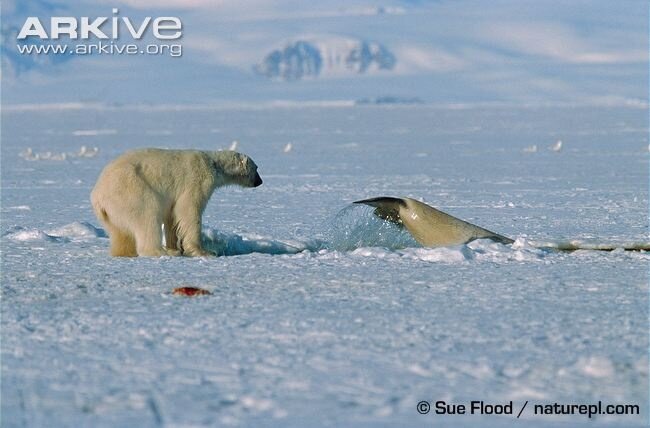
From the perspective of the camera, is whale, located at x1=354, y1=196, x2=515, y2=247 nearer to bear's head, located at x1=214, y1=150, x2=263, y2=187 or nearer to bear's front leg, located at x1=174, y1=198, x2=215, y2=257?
bear's head, located at x1=214, y1=150, x2=263, y2=187

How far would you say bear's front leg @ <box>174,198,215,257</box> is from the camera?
7.43 m

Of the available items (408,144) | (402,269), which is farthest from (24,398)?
(408,144)

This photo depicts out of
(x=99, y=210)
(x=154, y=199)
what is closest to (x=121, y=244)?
(x=99, y=210)

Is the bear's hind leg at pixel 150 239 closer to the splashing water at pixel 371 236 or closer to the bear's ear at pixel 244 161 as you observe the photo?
the bear's ear at pixel 244 161

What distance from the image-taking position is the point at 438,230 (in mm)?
7930

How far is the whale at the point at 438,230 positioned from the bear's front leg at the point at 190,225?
1215mm

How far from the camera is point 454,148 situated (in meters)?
25.5

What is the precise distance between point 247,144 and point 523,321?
975 inches

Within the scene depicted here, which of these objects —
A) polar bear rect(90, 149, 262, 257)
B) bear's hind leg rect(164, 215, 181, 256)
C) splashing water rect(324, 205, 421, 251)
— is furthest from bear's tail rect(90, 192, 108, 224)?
splashing water rect(324, 205, 421, 251)

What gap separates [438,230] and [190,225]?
Result: 189 cm

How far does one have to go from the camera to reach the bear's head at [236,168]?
7883mm

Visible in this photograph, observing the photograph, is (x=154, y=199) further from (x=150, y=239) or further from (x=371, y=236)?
(x=371, y=236)

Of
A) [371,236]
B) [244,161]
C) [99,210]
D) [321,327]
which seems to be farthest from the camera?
[371,236]

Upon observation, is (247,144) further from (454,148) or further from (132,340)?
(132,340)
